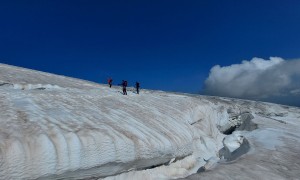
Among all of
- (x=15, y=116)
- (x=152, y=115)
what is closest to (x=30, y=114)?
(x=15, y=116)

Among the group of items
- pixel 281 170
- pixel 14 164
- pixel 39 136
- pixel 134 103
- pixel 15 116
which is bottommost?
pixel 281 170

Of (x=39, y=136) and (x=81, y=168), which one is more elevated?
(x=39, y=136)

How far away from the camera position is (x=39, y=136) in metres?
11.2

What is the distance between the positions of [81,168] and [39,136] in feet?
5.99

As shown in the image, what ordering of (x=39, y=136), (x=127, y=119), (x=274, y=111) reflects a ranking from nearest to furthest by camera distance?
(x=39, y=136)
(x=127, y=119)
(x=274, y=111)

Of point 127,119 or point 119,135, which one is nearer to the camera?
point 119,135

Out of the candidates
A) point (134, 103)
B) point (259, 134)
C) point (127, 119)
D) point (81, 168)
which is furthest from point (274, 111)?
point (81, 168)

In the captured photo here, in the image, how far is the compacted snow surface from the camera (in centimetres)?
1089

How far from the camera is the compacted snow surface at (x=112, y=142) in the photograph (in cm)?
1089

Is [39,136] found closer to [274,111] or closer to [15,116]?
[15,116]

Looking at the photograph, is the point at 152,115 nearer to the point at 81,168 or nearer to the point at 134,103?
the point at 134,103

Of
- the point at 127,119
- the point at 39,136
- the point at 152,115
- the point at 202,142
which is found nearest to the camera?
the point at 39,136

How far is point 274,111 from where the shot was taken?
169 ft

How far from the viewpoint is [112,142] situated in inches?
511
